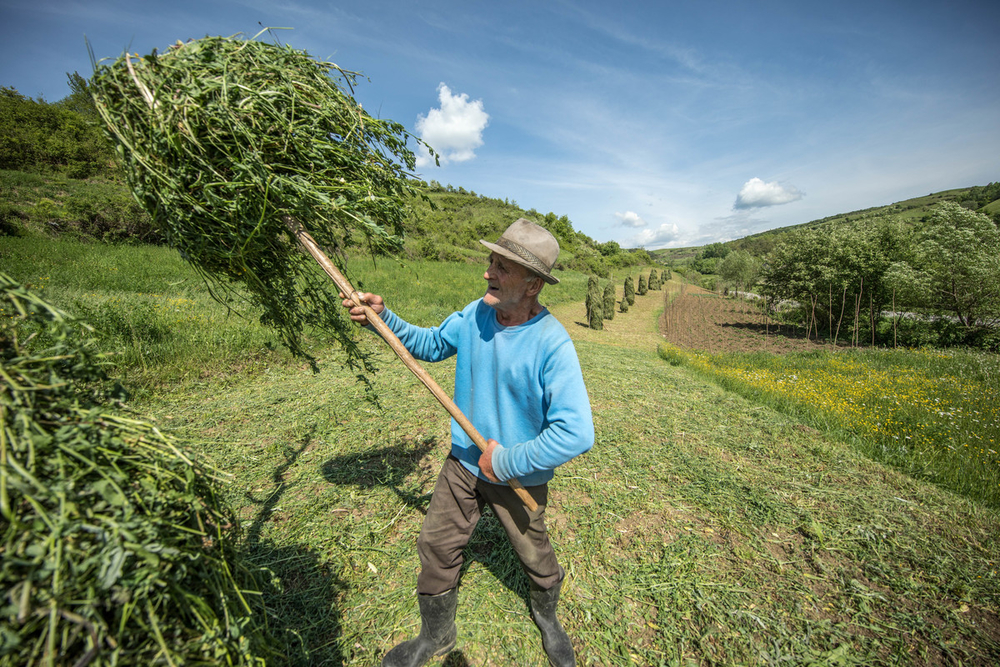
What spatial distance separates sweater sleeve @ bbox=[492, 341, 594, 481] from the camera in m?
1.90

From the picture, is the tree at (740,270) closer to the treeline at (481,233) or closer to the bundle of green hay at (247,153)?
the treeline at (481,233)

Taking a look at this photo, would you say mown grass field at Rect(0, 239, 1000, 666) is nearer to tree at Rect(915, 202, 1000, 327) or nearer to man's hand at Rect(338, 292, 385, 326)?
man's hand at Rect(338, 292, 385, 326)

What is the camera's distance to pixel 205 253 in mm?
1851

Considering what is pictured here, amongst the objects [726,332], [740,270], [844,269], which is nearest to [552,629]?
[726,332]

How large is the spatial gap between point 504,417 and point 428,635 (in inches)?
60.4

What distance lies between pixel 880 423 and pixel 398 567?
8.00 meters

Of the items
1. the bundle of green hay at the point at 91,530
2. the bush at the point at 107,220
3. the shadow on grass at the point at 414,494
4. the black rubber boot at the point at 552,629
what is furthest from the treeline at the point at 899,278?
the bush at the point at 107,220

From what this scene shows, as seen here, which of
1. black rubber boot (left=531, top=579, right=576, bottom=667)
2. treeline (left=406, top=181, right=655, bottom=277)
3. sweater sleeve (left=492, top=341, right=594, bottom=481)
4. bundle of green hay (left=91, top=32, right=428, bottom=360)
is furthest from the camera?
treeline (left=406, top=181, right=655, bottom=277)

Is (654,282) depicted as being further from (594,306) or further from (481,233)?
(594,306)

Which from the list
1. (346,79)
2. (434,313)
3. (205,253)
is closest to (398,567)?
(205,253)

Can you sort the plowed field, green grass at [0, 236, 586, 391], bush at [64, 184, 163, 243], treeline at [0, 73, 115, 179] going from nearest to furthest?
green grass at [0, 236, 586, 391] → the plowed field → bush at [64, 184, 163, 243] → treeline at [0, 73, 115, 179]

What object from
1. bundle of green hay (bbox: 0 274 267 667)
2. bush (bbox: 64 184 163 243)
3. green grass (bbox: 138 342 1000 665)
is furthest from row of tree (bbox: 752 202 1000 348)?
bush (bbox: 64 184 163 243)

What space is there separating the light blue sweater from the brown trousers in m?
0.14

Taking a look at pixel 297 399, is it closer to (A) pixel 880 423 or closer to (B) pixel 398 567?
(B) pixel 398 567
